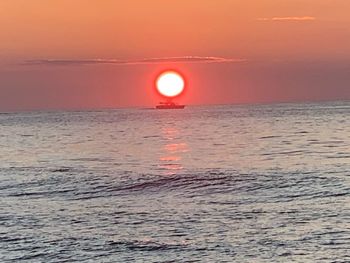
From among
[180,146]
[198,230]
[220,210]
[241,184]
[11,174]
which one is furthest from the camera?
[180,146]

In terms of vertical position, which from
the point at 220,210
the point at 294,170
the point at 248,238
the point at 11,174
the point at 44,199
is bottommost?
the point at 248,238

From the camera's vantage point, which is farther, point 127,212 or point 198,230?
point 127,212

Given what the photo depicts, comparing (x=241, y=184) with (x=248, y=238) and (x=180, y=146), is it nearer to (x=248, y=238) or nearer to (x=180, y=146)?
(x=248, y=238)

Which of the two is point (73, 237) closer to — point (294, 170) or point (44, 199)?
point (44, 199)

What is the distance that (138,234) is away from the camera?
21.3 metres

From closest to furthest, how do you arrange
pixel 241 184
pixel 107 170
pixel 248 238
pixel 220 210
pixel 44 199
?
pixel 248 238, pixel 220 210, pixel 44 199, pixel 241 184, pixel 107 170

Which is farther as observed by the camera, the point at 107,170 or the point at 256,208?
the point at 107,170

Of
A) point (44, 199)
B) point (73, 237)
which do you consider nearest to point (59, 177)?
point (44, 199)

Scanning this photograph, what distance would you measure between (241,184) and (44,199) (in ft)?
28.6

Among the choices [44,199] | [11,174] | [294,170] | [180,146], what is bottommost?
[44,199]

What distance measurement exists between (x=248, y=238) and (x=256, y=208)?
5127 mm

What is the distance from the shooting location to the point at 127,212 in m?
25.6

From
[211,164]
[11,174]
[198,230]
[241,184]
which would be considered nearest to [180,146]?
[211,164]

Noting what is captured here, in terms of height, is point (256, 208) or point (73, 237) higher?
point (256, 208)
